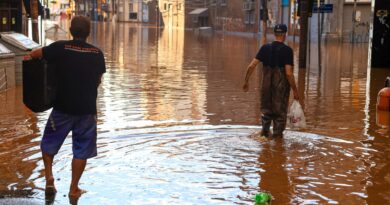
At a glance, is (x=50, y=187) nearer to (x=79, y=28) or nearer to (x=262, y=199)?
(x=79, y=28)

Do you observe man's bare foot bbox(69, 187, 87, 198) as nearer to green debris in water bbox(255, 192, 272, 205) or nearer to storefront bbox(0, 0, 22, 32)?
green debris in water bbox(255, 192, 272, 205)

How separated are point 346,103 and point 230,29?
58418 mm

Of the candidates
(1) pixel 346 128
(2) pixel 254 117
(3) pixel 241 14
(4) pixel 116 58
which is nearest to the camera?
(1) pixel 346 128

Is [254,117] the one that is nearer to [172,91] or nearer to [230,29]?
[172,91]

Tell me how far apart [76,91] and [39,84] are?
0.38m

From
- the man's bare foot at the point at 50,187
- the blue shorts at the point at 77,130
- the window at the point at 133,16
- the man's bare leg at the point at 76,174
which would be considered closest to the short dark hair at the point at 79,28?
the blue shorts at the point at 77,130

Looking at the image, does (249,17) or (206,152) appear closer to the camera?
(206,152)

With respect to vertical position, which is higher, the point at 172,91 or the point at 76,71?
the point at 76,71

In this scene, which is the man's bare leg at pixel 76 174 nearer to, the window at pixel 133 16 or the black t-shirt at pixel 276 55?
the black t-shirt at pixel 276 55

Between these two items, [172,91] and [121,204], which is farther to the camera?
[172,91]

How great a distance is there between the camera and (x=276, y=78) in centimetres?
938

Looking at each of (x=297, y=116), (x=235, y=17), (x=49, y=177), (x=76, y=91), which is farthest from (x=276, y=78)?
(x=235, y=17)

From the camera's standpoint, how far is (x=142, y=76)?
19.7 m

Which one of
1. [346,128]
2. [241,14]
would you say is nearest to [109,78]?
[346,128]
